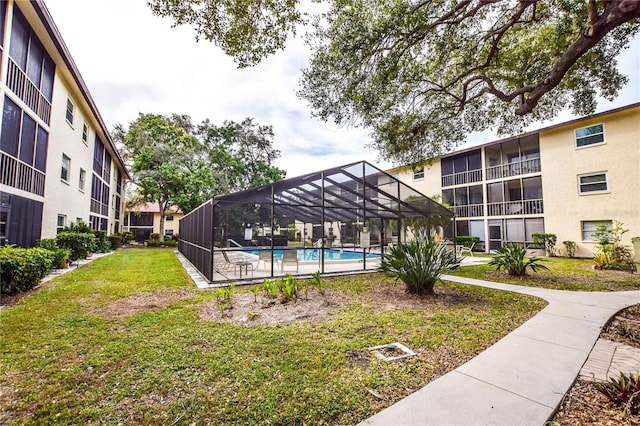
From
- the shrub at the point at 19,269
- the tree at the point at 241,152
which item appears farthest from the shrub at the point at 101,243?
the tree at the point at 241,152

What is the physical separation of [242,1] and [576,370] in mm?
7336

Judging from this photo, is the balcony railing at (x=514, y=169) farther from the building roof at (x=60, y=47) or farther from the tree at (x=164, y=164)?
the building roof at (x=60, y=47)

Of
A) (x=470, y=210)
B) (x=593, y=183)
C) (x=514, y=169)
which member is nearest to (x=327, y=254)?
(x=470, y=210)

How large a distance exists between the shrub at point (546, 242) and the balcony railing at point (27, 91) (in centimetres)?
2280

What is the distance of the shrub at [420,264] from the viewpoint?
21.6 feet

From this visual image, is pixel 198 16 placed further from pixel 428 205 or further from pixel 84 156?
pixel 84 156

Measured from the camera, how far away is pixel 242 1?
17.8ft

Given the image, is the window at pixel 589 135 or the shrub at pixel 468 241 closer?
the window at pixel 589 135

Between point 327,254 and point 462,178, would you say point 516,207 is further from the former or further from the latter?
point 327,254

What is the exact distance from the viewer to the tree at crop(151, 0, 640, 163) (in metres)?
5.91

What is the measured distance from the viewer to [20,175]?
338 inches

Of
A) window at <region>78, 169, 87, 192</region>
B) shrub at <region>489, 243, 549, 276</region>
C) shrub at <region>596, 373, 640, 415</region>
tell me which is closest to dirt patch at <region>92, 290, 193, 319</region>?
shrub at <region>596, 373, 640, 415</region>

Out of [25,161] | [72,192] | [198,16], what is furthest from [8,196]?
[198,16]

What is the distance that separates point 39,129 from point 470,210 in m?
23.0
